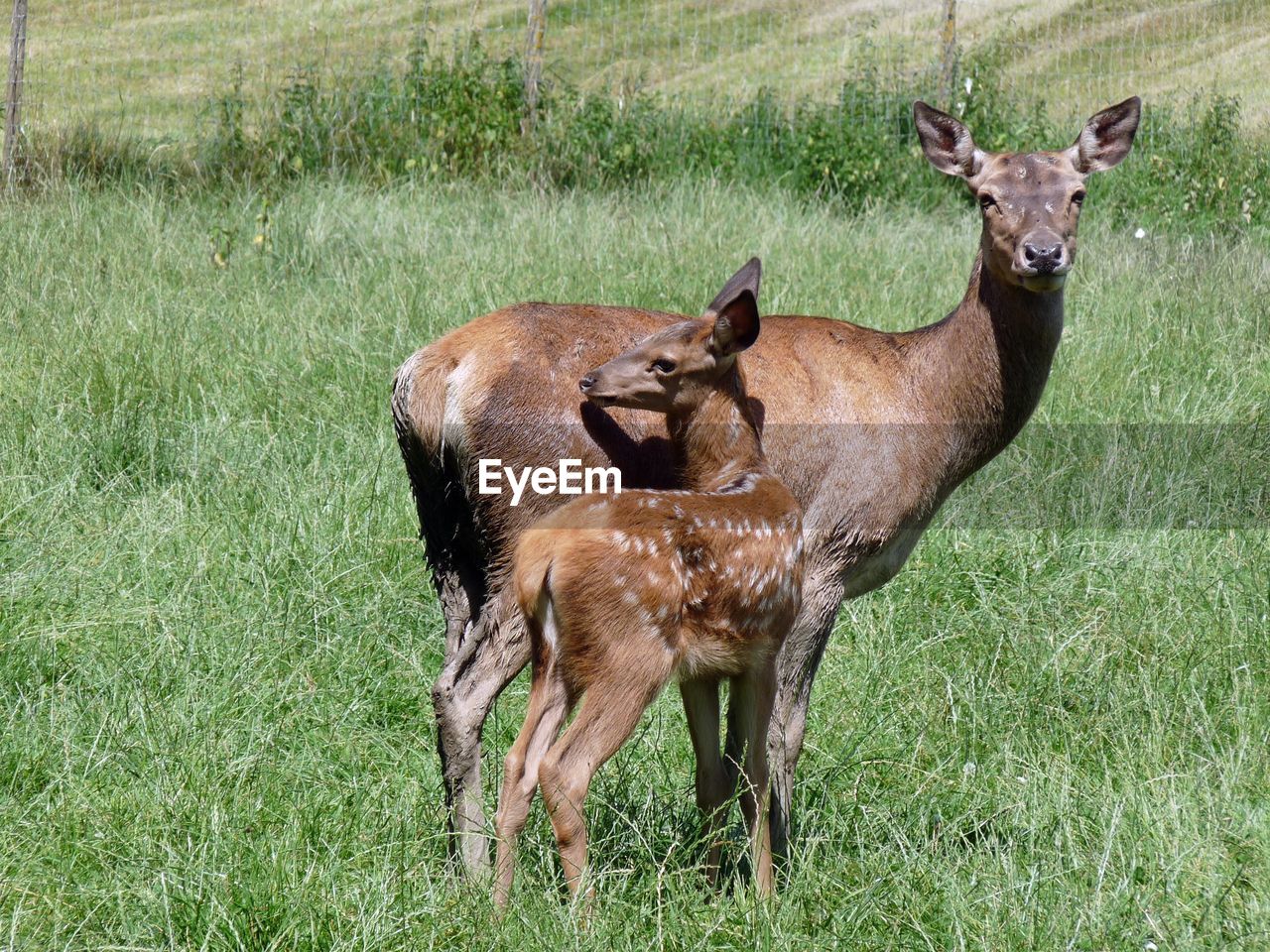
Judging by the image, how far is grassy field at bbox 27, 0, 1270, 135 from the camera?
12461mm

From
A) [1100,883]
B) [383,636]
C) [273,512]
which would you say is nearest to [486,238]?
[273,512]

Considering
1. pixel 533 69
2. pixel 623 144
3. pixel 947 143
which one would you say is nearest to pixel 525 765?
pixel 947 143

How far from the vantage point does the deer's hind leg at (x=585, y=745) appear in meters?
3.28

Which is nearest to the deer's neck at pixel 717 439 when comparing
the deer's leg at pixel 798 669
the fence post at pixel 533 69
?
the deer's leg at pixel 798 669

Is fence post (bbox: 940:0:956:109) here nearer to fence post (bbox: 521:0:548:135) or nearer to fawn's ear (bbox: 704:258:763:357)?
fence post (bbox: 521:0:548:135)

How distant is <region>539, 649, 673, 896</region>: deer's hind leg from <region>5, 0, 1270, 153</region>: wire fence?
824 centimetres

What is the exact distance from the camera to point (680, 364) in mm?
3814

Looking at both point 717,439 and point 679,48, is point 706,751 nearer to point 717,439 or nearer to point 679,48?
point 717,439

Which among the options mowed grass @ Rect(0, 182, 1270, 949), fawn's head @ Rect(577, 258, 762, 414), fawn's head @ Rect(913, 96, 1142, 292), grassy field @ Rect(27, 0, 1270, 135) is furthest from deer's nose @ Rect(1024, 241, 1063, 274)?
grassy field @ Rect(27, 0, 1270, 135)

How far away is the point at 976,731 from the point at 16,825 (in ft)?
9.12

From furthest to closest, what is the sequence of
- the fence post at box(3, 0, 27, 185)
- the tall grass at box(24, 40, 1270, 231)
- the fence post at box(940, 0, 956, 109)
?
the fence post at box(940, 0, 956, 109) < the tall grass at box(24, 40, 1270, 231) < the fence post at box(3, 0, 27, 185)

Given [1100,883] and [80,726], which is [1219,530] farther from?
[80,726]

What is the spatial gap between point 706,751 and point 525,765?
57 centimetres

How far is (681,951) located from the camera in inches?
128
